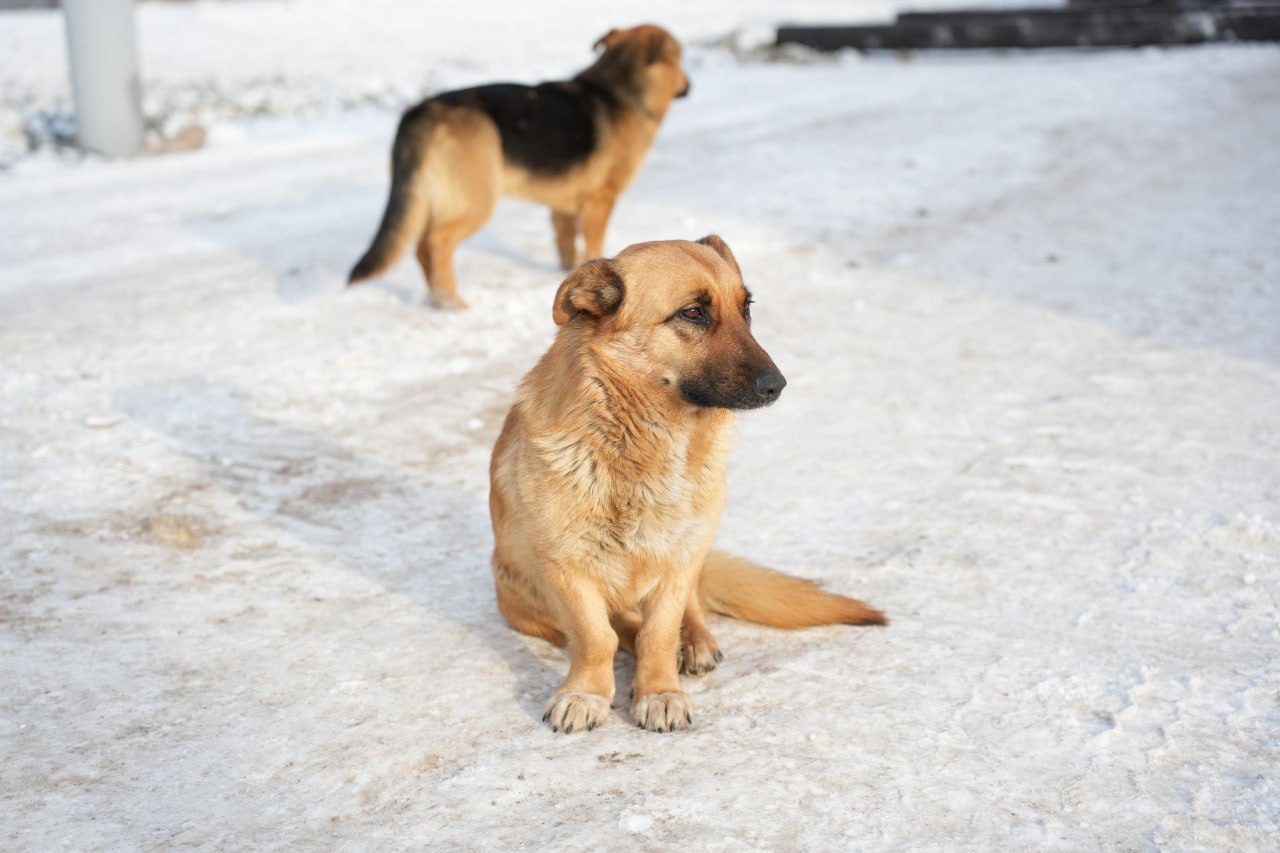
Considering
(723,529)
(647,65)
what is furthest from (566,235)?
(723,529)

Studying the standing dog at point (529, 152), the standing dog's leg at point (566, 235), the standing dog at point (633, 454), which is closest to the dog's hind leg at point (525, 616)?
the standing dog at point (633, 454)

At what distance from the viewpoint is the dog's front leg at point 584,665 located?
322 cm

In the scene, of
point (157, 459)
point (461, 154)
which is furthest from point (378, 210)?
point (157, 459)

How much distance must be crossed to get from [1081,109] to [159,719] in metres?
10.6

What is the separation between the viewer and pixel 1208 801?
2.85 m

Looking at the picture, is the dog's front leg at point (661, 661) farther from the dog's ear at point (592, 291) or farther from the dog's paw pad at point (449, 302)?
the dog's paw pad at point (449, 302)

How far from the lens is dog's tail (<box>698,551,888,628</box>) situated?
3.67m

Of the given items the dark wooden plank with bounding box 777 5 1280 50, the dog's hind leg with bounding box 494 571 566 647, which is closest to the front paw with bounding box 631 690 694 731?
the dog's hind leg with bounding box 494 571 566 647

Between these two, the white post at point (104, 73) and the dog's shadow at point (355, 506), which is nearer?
the dog's shadow at point (355, 506)

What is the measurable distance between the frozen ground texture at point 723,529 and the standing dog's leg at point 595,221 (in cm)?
48

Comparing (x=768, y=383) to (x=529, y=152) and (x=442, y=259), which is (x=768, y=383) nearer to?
(x=442, y=259)

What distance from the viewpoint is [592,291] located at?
10.9 feet

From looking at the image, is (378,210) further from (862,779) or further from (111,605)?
(862,779)

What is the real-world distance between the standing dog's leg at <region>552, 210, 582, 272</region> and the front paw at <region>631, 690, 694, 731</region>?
4.61 metres
